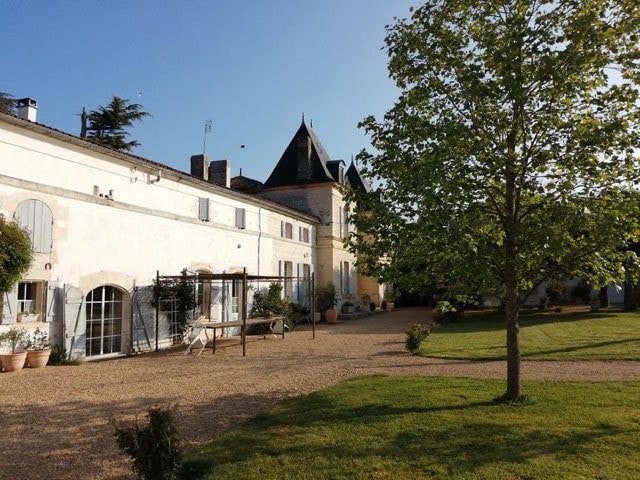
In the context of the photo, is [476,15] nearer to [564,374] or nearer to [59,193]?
[564,374]

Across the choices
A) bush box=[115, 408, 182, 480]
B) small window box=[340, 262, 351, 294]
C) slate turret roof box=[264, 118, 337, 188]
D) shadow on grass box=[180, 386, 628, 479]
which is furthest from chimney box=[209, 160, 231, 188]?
bush box=[115, 408, 182, 480]

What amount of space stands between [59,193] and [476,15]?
896 centimetres

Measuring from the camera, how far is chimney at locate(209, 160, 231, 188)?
21000 mm

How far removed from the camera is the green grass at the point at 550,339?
1075 centimetres

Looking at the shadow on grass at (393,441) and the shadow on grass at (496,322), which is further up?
the shadow on grass at (496,322)

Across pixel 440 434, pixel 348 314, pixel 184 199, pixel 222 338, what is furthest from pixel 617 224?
pixel 348 314

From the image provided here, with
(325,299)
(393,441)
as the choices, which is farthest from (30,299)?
(325,299)

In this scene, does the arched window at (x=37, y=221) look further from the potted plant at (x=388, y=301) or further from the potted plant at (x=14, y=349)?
the potted plant at (x=388, y=301)

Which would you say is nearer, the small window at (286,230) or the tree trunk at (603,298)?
the small window at (286,230)

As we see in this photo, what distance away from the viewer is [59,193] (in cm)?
1093

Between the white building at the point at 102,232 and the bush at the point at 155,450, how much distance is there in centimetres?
738

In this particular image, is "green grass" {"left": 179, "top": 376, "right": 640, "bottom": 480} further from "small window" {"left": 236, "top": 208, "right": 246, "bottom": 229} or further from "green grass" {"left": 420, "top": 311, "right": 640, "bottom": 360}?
"small window" {"left": 236, "top": 208, "right": 246, "bottom": 229}

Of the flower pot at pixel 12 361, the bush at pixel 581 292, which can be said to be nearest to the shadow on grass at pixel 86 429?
the flower pot at pixel 12 361

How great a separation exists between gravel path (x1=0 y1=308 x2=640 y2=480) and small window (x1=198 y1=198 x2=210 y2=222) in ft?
14.2
